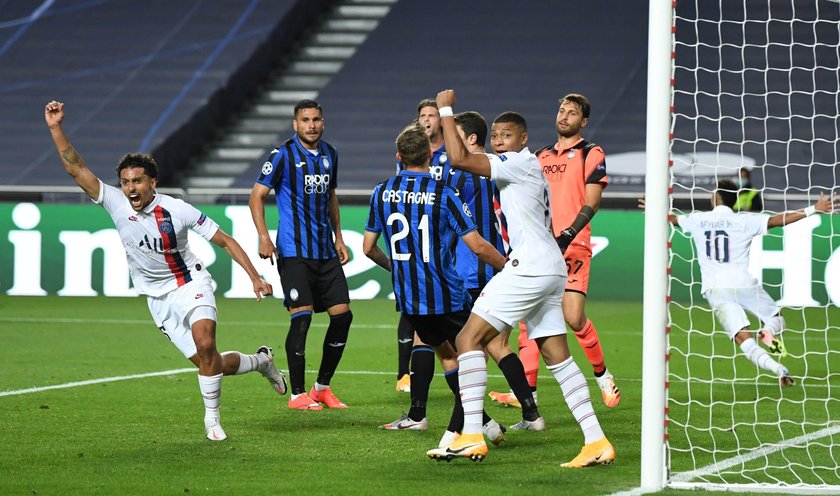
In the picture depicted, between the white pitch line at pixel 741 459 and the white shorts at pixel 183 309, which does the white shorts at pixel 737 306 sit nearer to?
the white pitch line at pixel 741 459

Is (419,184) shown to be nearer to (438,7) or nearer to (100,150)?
(100,150)

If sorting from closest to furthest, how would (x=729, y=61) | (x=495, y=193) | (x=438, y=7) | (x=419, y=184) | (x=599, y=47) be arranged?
(x=419, y=184), (x=495, y=193), (x=729, y=61), (x=599, y=47), (x=438, y=7)

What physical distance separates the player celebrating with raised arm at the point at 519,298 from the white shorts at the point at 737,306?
3819 mm

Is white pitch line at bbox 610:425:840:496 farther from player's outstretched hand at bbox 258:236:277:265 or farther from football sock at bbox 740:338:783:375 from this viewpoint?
player's outstretched hand at bbox 258:236:277:265

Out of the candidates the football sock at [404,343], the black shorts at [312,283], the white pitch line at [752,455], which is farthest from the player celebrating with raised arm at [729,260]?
the black shorts at [312,283]

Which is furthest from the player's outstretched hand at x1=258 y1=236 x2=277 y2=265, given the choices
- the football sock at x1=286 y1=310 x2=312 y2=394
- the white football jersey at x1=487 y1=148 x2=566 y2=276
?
the white football jersey at x1=487 y1=148 x2=566 y2=276

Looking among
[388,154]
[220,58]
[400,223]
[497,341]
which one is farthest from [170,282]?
[220,58]

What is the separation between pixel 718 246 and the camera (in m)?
10.1

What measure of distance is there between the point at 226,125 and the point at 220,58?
1.19 meters

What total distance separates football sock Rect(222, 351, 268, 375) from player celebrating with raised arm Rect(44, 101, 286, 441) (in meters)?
0.11

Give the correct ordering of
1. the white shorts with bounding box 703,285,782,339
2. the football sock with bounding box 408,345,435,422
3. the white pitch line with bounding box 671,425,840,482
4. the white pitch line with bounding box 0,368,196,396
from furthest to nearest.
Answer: the white shorts with bounding box 703,285,782,339 < the white pitch line with bounding box 0,368,196,396 < the football sock with bounding box 408,345,435,422 < the white pitch line with bounding box 671,425,840,482

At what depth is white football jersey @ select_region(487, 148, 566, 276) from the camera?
593cm

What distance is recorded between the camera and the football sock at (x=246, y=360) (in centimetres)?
738

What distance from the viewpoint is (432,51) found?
22.6 m
